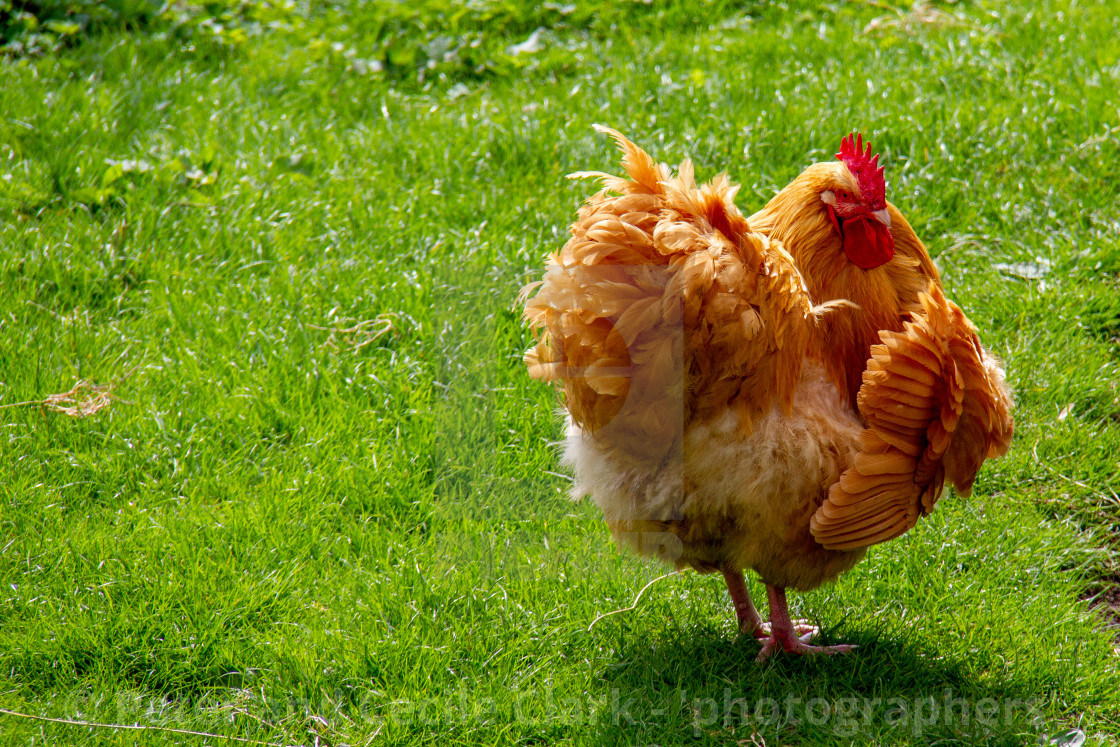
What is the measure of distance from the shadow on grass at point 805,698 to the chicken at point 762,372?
161 mm

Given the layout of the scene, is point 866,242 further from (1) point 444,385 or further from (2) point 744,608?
(1) point 444,385

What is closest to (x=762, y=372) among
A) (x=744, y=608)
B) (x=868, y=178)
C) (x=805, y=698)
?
(x=868, y=178)

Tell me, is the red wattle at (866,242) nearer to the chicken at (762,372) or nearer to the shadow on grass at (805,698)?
the chicken at (762,372)

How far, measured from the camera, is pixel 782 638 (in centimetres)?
345

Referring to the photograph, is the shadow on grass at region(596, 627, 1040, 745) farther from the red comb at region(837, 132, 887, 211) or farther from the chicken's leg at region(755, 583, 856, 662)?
the red comb at region(837, 132, 887, 211)

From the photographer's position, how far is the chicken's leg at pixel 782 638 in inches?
135

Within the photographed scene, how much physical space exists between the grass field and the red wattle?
4.31 feet

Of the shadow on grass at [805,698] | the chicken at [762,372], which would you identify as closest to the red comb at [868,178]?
the chicken at [762,372]

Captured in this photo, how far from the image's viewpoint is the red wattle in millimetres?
3189

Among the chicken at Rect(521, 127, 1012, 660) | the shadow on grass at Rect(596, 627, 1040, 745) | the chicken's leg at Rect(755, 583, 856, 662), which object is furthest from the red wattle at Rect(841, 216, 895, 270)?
the shadow on grass at Rect(596, 627, 1040, 745)

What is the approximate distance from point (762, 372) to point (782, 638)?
1.12m

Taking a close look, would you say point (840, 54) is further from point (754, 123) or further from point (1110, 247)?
point (1110, 247)

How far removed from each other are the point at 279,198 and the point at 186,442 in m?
1.89

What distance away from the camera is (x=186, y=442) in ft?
13.3
